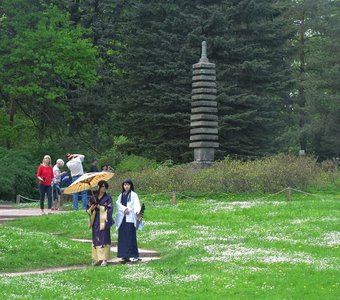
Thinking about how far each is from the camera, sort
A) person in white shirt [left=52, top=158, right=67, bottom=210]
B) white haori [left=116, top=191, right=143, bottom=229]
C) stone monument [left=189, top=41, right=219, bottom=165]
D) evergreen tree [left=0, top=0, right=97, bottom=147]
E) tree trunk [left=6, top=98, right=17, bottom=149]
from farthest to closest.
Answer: tree trunk [left=6, top=98, right=17, bottom=149] < evergreen tree [left=0, top=0, right=97, bottom=147] < stone monument [left=189, top=41, right=219, bottom=165] < person in white shirt [left=52, top=158, right=67, bottom=210] < white haori [left=116, top=191, right=143, bottom=229]

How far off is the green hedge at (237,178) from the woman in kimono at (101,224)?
1482cm

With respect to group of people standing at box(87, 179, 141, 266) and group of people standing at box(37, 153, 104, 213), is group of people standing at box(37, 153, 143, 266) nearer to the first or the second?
group of people standing at box(87, 179, 141, 266)

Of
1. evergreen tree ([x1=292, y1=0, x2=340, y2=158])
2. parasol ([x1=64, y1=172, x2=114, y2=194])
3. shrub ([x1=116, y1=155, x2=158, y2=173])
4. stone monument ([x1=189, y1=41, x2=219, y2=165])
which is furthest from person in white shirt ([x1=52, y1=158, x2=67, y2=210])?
evergreen tree ([x1=292, y1=0, x2=340, y2=158])

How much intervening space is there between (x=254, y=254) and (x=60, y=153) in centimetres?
2918

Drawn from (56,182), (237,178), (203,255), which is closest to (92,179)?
(203,255)

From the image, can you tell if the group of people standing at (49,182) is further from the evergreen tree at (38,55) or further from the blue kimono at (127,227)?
the evergreen tree at (38,55)

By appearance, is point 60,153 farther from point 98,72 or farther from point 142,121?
point 98,72

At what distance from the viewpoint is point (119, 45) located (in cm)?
5844

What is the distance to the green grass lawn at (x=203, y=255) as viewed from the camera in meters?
14.8

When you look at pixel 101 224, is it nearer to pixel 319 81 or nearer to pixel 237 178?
pixel 237 178

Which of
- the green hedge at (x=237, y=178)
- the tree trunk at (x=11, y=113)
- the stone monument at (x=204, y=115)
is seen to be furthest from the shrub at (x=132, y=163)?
the green hedge at (x=237, y=178)

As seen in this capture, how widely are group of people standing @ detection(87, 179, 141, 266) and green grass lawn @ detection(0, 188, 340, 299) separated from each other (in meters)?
0.65

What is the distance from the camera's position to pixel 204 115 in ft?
129

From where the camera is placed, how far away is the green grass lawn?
→ 14844 mm
